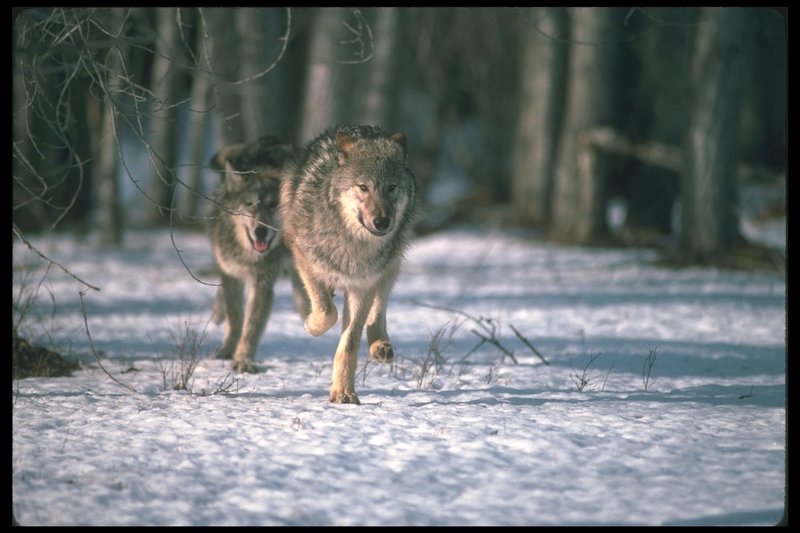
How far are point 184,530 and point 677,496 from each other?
246cm

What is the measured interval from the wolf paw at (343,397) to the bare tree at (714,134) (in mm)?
8935

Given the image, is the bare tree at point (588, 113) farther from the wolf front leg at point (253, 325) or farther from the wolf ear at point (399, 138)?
the wolf ear at point (399, 138)

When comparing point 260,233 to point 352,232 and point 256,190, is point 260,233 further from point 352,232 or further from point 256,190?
point 352,232

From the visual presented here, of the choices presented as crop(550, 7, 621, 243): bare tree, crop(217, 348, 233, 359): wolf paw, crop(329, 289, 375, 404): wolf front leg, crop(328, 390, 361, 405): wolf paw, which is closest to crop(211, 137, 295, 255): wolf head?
crop(217, 348, 233, 359): wolf paw

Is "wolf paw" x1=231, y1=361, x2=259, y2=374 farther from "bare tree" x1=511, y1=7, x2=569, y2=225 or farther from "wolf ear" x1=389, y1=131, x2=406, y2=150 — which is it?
"bare tree" x1=511, y1=7, x2=569, y2=225

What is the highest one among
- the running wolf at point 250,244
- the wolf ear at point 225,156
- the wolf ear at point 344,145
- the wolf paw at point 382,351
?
the wolf ear at point 225,156

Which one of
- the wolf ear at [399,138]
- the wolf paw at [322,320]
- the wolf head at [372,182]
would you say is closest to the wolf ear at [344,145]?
the wolf head at [372,182]

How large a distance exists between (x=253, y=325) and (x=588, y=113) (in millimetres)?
10435

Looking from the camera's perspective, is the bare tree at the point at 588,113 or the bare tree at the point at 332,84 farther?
the bare tree at the point at 332,84

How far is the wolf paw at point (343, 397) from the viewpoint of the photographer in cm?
588

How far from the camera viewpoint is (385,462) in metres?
4.71

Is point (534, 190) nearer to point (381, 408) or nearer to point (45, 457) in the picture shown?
point (381, 408)

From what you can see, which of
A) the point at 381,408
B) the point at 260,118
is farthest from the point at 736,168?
the point at 381,408

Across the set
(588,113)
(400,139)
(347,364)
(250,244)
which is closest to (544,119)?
(588,113)
